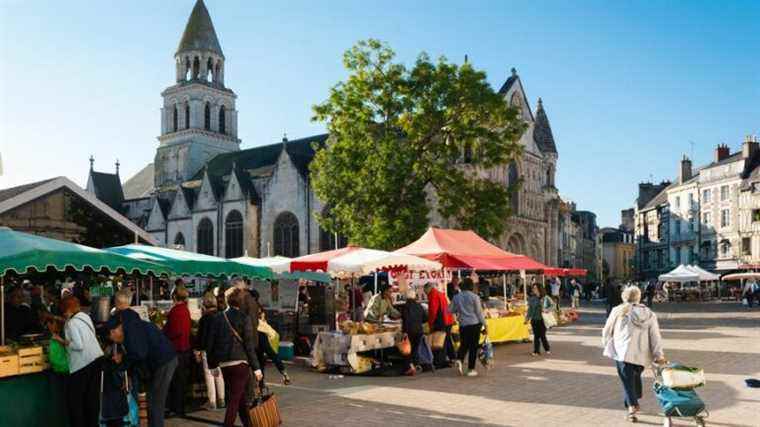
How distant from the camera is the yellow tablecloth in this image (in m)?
17.4

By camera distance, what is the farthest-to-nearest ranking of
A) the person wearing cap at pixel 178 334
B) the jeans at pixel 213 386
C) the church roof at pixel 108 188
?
the church roof at pixel 108 188 < the jeans at pixel 213 386 < the person wearing cap at pixel 178 334

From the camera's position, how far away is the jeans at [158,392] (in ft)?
24.7

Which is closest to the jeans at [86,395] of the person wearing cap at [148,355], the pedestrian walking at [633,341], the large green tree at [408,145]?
the person wearing cap at [148,355]

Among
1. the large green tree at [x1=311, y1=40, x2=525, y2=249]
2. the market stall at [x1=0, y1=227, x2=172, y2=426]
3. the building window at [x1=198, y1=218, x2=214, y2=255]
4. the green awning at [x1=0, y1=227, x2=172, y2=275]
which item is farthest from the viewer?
the building window at [x1=198, y1=218, x2=214, y2=255]

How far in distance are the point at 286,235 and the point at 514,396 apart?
124 feet

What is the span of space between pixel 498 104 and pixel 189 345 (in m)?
20.2

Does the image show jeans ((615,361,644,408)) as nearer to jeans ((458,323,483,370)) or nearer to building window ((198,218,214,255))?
jeans ((458,323,483,370))

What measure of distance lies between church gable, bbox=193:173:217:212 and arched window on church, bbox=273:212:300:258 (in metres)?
6.77

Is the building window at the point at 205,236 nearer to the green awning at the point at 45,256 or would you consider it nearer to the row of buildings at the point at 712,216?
the row of buildings at the point at 712,216

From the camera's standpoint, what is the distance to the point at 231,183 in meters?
50.9

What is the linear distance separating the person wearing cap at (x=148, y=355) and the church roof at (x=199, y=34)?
54.0 meters

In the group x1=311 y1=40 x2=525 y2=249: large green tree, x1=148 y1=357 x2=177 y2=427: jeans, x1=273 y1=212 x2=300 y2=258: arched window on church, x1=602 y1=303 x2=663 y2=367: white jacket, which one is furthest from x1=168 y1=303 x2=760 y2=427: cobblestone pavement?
x1=273 y1=212 x2=300 y2=258: arched window on church

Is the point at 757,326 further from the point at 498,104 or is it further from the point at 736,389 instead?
the point at 736,389

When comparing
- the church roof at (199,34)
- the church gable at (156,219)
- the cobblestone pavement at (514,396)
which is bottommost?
the cobblestone pavement at (514,396)
